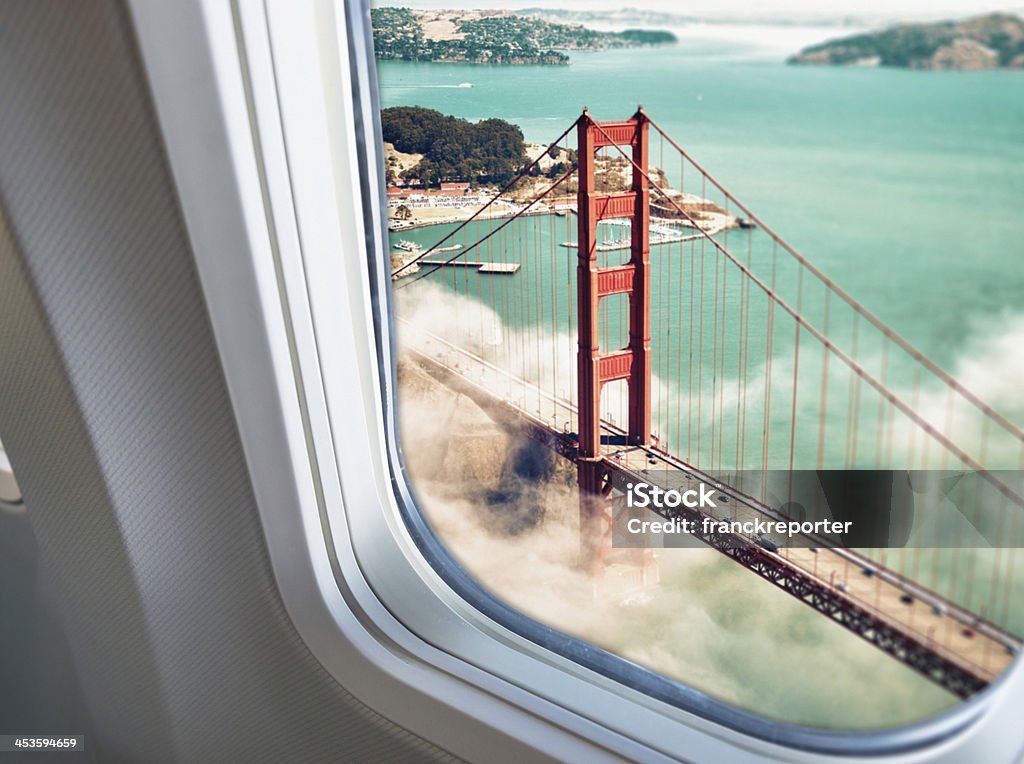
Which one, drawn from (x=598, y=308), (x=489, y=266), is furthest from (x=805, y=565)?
(x=489, y=266)

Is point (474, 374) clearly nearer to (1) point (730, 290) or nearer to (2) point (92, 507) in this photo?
(1) point (730, 290)

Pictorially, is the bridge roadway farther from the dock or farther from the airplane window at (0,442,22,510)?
the airplane window at (0,442,22,510)

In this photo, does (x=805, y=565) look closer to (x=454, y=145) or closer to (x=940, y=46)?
(x=940, y=46)

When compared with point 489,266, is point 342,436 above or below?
below

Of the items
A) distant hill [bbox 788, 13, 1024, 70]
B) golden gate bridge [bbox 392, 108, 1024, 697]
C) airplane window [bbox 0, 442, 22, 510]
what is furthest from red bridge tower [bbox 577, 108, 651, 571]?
airplane window [bbox 0, 442, 22, 510]

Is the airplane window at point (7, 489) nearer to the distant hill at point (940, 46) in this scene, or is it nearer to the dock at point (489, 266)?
the dock at point (489, 266)

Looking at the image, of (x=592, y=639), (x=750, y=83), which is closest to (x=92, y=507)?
(x=592, y=639)
